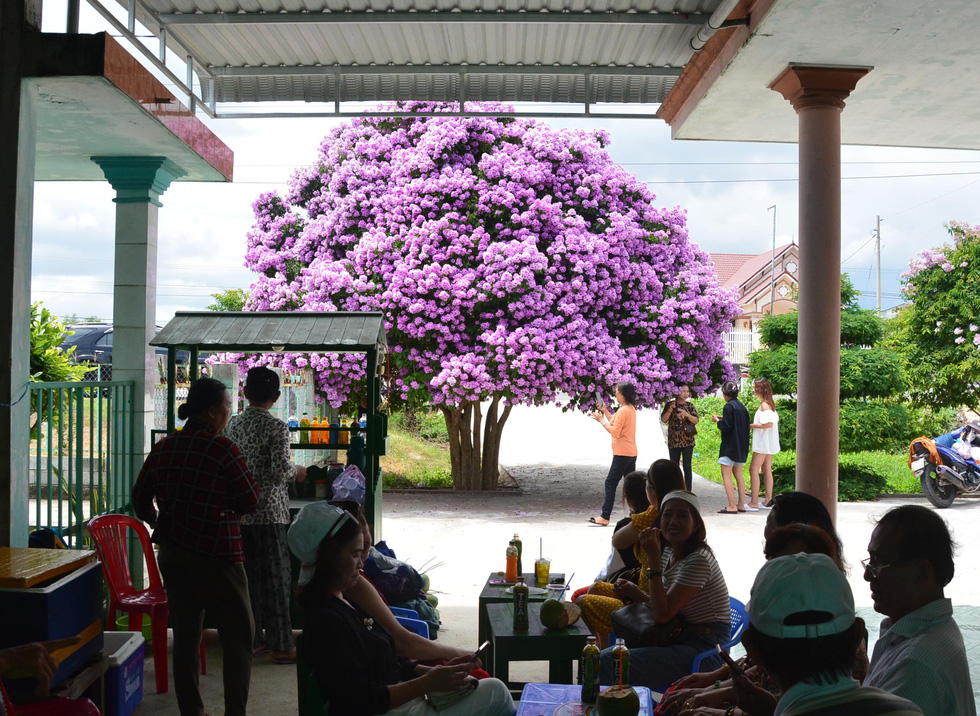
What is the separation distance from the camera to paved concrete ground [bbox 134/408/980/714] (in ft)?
17.1

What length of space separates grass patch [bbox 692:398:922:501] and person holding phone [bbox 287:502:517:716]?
10.3 meters

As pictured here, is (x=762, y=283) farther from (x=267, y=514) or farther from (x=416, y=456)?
(x=267, y=514)

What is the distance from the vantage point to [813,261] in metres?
5.50

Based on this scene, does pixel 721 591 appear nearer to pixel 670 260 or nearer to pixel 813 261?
pixel 813 261

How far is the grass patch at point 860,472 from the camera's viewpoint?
12.4 m

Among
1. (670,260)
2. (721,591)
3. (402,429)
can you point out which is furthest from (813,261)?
(402,429)

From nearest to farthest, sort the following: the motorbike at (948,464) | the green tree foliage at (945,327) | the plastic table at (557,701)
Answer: the plastic table at (557,701) < the motorbike at (948,464) < the green tree foliage at (945,327)

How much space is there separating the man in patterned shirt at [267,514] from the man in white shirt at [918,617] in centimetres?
354

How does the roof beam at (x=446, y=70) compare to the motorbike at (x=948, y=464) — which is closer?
the roof beam at (x=446, y=70)

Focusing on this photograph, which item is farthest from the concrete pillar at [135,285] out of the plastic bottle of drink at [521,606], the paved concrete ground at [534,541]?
the plastic bottle of drink at [521,606]

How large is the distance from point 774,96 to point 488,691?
4330 mm

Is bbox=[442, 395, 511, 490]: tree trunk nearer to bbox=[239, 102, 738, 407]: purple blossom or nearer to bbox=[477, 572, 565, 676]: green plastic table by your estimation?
bbox=[239, 102, 738, 407]: purple blossom

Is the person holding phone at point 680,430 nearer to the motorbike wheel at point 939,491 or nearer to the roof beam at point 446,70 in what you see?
the motorbike wheel at point 939,491

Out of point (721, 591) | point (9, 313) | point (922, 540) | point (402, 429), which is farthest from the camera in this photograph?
point (402, 429)
